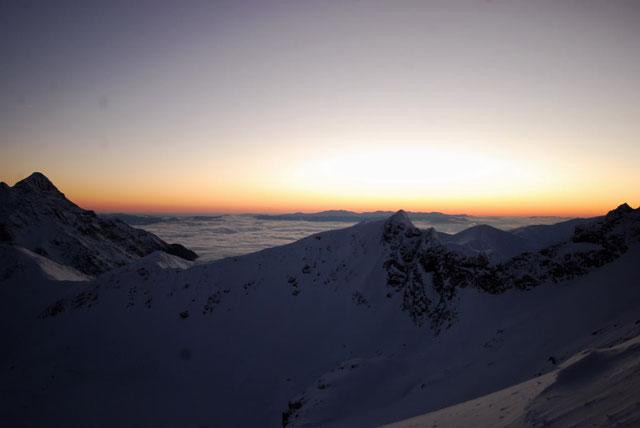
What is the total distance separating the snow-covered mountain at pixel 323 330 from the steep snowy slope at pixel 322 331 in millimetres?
155

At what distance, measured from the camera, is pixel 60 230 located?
103m

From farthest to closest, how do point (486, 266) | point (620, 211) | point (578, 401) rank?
point (486, 266) → point (620, 211) → point (578, 401)

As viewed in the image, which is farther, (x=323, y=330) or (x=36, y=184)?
(x=36, y=184)

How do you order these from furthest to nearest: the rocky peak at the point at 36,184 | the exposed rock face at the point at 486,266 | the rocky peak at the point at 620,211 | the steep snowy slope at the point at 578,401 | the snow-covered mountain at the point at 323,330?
1. the rocky peak at the point at 36,184
2. the rocky peak at the point at 620,211
3. the exposed rock face at the point at 486,266
4. the snow-covered mountain at the point at 323,330
5. the steep snowy slope at the point at 578,401

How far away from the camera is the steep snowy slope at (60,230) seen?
313 feet

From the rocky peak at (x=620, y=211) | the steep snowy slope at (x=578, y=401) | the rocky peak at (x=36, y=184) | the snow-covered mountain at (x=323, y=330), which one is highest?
the rocky peak at (x=36, y=184)

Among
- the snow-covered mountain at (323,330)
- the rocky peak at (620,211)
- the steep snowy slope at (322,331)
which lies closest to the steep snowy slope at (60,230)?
the snow-covered mountain at (323,330)

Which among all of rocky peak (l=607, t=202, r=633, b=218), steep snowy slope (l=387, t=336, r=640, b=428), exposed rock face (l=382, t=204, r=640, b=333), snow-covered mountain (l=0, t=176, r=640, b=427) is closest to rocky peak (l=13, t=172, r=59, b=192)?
snow-covered mountain (l=0, t=176, r=640, b=427)

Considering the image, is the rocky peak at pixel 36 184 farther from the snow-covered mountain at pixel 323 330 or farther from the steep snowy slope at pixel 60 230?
the snow-covered mountain at pixel 323 330

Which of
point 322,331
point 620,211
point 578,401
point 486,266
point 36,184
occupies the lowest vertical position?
point 322,331

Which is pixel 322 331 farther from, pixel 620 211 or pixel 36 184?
pixel 36 184

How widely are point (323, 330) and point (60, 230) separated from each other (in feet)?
348

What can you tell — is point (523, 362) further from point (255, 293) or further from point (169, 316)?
point (169, 316)

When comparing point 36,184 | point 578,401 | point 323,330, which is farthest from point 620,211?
point 36,184
